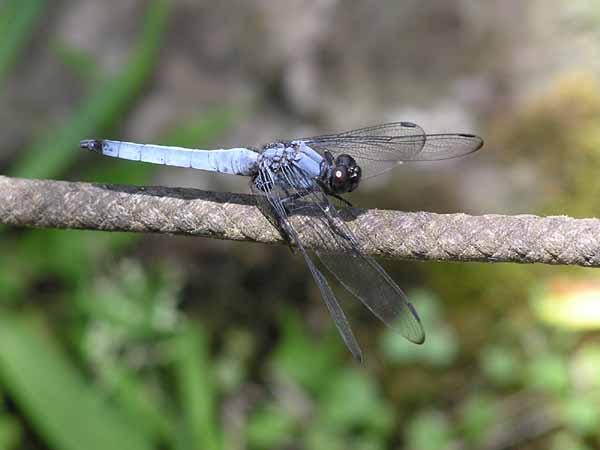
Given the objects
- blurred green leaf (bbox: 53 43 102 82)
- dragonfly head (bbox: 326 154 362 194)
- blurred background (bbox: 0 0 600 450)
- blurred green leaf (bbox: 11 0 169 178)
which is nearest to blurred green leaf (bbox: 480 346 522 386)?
blurred background (bbox: 0 0 600 450)

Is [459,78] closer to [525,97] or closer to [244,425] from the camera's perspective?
[525,97]

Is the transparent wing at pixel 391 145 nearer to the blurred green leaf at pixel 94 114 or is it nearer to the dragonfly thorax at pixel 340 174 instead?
the dragonfly thorax at pixel 340 174

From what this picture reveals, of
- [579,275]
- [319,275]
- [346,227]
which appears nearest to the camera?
[346,227]

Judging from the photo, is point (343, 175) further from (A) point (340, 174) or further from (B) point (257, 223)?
(B) point (257, 223)

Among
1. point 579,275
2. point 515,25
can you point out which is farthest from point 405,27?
point 579,275

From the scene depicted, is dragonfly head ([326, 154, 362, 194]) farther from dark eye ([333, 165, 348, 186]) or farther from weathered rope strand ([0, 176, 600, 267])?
weathered rope strand ([0, 176, 600, 267])

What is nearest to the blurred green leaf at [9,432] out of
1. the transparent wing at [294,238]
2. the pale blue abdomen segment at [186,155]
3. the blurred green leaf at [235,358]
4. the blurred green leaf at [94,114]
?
the blurred green leaf at [235,358]
